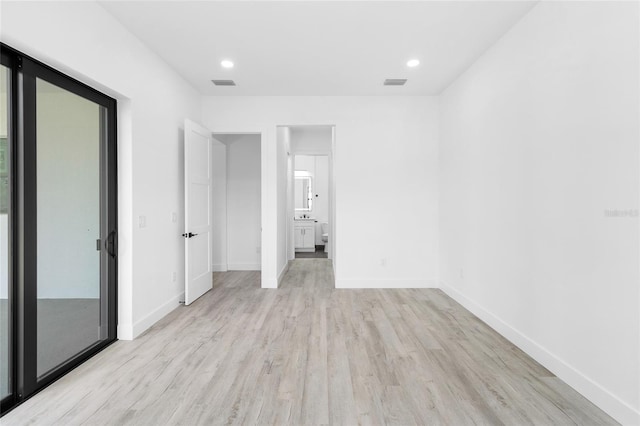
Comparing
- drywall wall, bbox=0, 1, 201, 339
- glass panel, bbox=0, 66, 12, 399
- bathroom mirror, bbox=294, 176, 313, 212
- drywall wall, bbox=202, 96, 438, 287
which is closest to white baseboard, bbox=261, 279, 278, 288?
drywall wall, bbox=202, 96, 438, 287

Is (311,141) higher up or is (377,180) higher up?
(311,141)

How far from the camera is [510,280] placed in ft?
9.24

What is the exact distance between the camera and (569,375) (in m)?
2.11

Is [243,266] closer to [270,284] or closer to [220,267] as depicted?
[220,267]

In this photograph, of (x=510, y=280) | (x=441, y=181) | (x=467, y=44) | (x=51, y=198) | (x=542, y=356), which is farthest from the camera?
(x=441, y=181)

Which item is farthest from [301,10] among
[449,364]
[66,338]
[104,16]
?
[66,338]

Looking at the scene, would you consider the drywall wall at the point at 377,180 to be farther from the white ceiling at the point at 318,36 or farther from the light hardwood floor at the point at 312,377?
the light hardwood floor at the point at 312,377

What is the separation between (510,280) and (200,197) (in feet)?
11.7

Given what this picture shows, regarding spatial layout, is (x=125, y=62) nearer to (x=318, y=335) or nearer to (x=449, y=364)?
(x=318, y=335)

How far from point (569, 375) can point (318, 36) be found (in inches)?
130

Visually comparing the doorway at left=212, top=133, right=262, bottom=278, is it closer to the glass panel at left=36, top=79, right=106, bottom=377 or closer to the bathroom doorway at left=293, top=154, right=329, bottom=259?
the bathroom doorway at left=293, top=154, right=329, bottom=259

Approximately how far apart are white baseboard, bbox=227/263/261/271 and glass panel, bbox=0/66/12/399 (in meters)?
3.92

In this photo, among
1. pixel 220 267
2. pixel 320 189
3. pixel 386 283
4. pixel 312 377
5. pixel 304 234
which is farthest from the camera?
pixel 320 189

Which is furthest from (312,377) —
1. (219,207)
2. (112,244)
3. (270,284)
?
(219,207)
